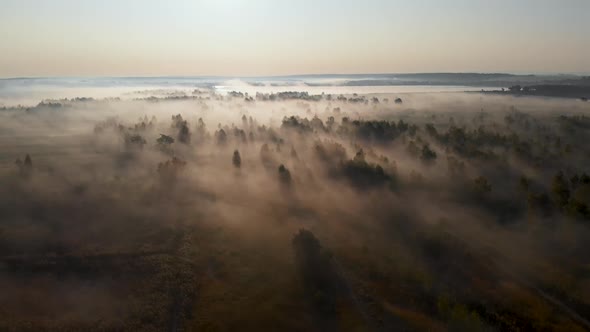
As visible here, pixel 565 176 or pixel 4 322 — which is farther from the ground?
pixel 565 176

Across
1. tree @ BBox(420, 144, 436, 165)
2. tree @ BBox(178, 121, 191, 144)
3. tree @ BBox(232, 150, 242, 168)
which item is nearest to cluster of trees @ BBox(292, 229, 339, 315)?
tree @ BBox(232, 150, 242, 168)

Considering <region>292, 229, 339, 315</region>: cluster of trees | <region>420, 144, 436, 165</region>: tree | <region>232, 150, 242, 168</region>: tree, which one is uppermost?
<region>420, 144, 436, 165</region>: tree

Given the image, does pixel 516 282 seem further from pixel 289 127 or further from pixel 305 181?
pixel 289 127

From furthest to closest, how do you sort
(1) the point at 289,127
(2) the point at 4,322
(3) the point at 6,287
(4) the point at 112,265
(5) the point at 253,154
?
1. (1) the point at 289,127
2. (5) the point at 253,154
3. (4) the point at 112,265
4. (3) the point at 6,287
5. (2) the point at 4,322

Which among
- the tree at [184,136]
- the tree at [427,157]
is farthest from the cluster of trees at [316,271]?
the tree at [184,136]

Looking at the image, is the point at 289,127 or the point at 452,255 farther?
the point at 289,127

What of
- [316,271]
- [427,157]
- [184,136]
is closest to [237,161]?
[427,157]

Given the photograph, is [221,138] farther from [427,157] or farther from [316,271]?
[316,271]

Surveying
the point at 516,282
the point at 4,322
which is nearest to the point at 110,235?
the point at 4,322

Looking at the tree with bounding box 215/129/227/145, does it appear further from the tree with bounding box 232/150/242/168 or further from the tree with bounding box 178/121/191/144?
the tree with bounding box 232/150/242/168

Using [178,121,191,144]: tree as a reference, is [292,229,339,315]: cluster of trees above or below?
below

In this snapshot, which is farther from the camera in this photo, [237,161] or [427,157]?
[237,161]
